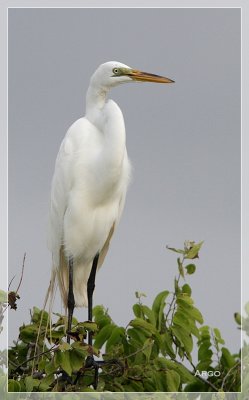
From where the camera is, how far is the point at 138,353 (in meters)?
3.04

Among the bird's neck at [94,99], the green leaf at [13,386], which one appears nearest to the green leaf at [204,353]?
the green leaf at [13,386]

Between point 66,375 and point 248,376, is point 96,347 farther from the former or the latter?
point 248,376

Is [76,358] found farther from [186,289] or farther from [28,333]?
[186,289]

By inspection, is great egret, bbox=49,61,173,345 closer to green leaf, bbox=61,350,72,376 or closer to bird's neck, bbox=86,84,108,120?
bird's neck, bbox=86,84,108,120

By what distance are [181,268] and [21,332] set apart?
556 millimetres

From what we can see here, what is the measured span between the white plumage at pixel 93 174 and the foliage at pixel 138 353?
0.34m

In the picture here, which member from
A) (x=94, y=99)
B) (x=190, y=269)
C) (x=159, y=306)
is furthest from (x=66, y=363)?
(x=94, y=99)

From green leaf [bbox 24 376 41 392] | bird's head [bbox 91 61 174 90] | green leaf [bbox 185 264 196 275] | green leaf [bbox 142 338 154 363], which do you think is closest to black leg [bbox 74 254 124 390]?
green leaf [bbox 142 338 154 363]

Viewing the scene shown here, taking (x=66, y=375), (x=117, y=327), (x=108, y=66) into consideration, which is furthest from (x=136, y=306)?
(x=108, y=66)

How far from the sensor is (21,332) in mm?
3139

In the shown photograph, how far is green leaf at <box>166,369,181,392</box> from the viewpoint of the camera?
289cm

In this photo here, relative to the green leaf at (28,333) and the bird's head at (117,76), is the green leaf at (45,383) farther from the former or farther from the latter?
the bird's head at (117,76)

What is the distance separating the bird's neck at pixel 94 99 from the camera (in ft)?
11.1

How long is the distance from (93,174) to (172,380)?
2.67 ft
